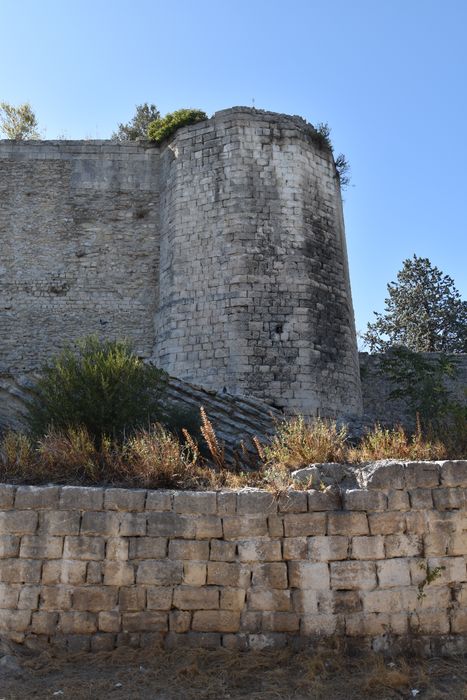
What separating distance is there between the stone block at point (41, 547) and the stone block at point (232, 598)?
4.57 ft

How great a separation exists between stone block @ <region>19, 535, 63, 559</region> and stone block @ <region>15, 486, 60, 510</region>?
0.25 meters

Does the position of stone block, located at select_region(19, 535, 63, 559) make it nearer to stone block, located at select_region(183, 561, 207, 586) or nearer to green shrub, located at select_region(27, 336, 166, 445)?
stone block, located at select_region(183, 561, 207, 586)

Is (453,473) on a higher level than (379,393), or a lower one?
lower

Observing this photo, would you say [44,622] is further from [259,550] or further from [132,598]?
[259,550]

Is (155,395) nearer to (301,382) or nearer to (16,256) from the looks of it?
(301,382)

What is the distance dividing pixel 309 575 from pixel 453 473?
150cm

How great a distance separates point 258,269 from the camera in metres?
12.6

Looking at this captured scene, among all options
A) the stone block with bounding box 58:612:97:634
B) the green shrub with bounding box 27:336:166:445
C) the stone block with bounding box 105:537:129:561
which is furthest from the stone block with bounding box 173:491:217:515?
the green shrub with bounding box 27:336:166:445

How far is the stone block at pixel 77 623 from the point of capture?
536 centimetres

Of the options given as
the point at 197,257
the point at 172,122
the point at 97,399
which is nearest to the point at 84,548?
the point at 97,399

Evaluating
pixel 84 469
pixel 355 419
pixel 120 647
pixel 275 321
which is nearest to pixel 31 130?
pixel 275 321

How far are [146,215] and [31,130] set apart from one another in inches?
336

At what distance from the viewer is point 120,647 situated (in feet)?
17.2

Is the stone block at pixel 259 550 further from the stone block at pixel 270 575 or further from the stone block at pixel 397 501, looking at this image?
the stone block at pixel 397 501
